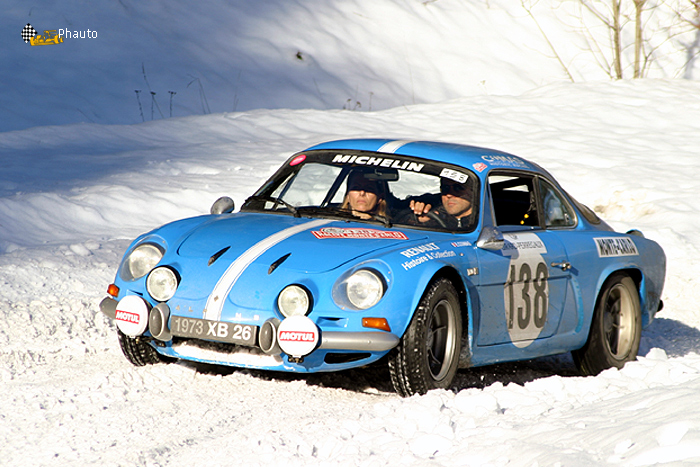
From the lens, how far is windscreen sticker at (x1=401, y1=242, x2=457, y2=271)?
4.35m

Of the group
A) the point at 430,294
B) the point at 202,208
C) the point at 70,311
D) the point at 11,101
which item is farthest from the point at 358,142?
the point at 11,101

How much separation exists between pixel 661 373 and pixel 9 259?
476 centimetres

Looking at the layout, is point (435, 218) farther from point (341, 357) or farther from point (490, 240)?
point (341, 357)

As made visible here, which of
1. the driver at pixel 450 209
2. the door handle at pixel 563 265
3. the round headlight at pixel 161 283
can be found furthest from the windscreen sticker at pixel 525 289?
the round headlight at pixel 161 283

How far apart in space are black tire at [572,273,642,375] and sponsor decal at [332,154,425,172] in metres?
1.70

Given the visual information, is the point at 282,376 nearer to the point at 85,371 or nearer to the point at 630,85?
the point at 85,371

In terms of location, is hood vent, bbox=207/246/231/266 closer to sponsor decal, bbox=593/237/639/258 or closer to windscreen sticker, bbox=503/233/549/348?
windscreen sticker, bbox=503/233/549/348

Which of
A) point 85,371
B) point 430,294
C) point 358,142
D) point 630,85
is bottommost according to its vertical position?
point 85,371

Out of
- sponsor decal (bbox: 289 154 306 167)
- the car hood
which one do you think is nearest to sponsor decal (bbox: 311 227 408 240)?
the car hood

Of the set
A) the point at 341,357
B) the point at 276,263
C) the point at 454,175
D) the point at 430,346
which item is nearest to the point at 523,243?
the point at 454,175

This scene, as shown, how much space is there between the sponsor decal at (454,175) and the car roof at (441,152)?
8 centimetres

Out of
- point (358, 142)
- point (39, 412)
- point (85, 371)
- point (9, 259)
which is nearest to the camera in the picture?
point (39, 412)

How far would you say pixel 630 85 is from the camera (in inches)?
640

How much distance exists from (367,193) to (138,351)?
68.2 inches
